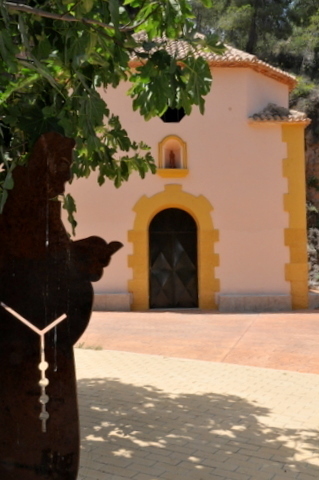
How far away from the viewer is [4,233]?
11.4 feet

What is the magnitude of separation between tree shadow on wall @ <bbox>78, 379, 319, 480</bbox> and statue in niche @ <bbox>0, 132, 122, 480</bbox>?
0.91 metres

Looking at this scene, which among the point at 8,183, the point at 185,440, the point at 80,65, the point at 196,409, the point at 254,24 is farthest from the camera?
the point at 254,24

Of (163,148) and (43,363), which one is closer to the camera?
(43,363)

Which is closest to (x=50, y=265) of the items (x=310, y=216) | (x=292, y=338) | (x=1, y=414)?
(x=1, y=414)

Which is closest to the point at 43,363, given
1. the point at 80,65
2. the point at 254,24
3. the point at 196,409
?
the point at 80,65

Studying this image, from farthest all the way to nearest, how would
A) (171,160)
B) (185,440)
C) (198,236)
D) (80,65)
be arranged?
(171,160) → (198,236) → (185,440) → (80,65)

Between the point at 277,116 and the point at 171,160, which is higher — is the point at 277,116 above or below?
above

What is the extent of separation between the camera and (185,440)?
5086 mm

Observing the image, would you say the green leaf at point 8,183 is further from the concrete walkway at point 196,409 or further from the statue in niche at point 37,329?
the concrete walkway at point 196,409

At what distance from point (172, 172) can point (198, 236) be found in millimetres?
1861

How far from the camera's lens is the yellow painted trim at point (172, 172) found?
16.0 metres

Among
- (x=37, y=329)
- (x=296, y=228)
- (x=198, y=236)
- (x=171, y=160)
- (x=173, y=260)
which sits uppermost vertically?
(x=171, y=160)

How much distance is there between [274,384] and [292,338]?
3.70 m

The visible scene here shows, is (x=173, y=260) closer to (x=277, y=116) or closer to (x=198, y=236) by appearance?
(x=198, y=236)
